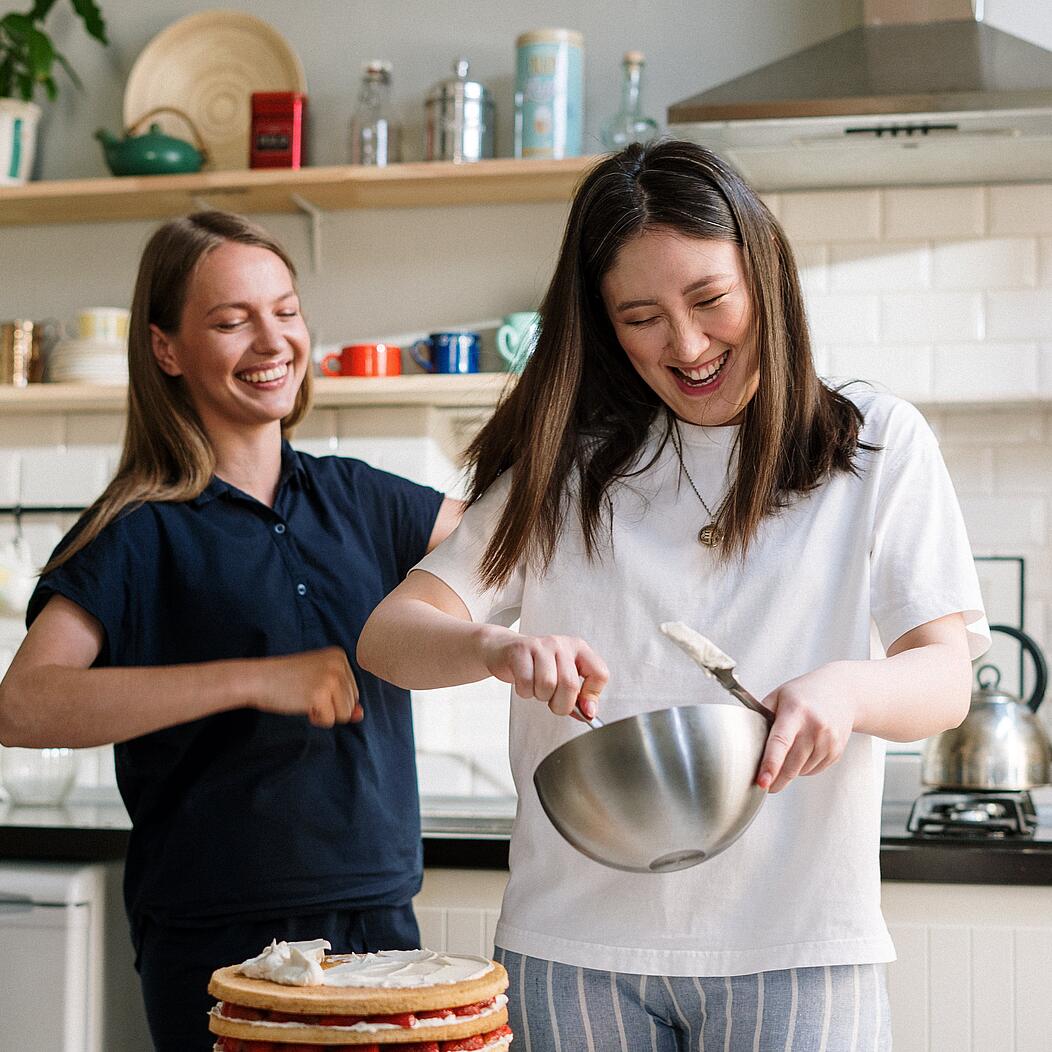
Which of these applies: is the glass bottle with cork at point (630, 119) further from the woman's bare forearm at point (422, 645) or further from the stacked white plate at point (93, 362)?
the woman's bare forearm at point (422, 645)

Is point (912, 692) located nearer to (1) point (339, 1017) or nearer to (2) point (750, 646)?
(2) point (750, 646)

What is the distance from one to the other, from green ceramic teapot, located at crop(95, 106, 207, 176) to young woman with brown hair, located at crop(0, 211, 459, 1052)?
1.13 meters

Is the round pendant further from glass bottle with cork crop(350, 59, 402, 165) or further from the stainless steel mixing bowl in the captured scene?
glass bottle with cork crop(350, 59, 402, 165)

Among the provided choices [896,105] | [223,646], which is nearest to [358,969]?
[223,646]

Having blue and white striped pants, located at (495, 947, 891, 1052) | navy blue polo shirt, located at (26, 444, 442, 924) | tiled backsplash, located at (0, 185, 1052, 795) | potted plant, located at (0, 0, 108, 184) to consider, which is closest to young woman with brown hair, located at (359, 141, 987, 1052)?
blue and white striped pants, located at (495, 947, 891, 1052)

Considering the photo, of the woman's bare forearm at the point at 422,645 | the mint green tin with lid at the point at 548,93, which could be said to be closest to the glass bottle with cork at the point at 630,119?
the mint green tin with lid at the point at 548,93

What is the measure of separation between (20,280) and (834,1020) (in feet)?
8.63

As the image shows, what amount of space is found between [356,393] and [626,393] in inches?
59.3

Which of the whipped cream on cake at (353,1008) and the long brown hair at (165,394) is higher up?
the long brown hair at (165,394)

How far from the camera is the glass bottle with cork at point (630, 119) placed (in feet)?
9.11

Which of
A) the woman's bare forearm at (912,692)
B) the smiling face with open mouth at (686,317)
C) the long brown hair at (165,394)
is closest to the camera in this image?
the woman's bare forearm at (912,692)

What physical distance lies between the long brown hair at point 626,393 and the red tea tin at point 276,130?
1.77 metres

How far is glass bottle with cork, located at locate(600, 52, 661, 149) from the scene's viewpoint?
9.11ft

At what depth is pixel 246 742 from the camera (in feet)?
5.37
